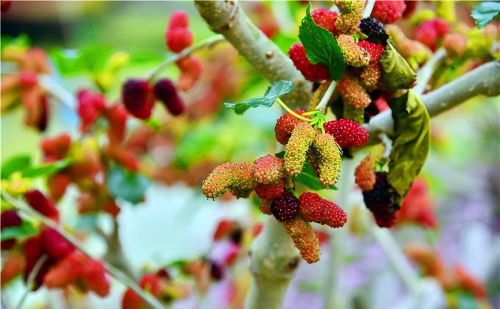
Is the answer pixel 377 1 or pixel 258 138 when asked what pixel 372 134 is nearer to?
pixel 377 1

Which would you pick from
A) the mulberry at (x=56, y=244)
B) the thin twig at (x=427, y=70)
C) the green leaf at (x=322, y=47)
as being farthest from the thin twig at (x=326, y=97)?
the mulberry at (x=56, y=244)

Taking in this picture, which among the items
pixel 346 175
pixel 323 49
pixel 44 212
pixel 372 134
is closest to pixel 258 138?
pixel 346 175

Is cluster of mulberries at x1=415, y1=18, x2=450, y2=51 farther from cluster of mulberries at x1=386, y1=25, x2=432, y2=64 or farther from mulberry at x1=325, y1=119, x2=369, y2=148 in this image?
mulberry at x1=325, y1=119, x2=369, y2=148

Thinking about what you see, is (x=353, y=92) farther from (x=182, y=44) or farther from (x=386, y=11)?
(x=182, y=44)

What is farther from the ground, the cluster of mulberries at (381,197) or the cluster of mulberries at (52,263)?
the cluster of mulberries at (381,197)

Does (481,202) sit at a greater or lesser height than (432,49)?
lesser

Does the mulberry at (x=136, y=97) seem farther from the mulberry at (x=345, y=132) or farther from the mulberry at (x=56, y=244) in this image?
the mulberry at (x=345, y=132)

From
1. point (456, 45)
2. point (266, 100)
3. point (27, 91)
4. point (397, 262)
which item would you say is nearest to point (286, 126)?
point (266, 100)
